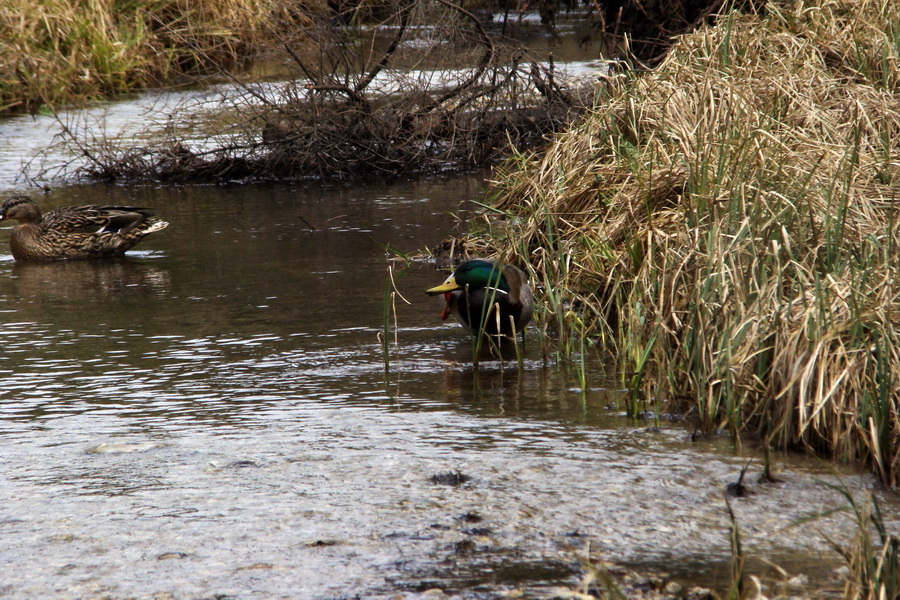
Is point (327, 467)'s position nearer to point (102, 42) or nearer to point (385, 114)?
point (385, 114)

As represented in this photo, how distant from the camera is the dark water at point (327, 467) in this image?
332cm

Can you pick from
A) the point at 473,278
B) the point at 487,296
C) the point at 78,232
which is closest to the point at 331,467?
the point at 487,296

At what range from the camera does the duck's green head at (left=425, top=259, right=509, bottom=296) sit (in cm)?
580

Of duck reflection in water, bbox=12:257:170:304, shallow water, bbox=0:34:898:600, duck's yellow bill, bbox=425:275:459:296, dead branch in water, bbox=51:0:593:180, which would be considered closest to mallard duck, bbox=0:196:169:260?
duck reflection in water, bbox=12:257:170:304

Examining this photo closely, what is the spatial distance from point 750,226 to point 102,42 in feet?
40.1

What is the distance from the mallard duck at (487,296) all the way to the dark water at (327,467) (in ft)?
0.58

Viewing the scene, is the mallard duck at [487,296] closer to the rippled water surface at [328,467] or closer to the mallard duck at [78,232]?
the rippled water surface at [328,467]

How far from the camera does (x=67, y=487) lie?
4.04 meters

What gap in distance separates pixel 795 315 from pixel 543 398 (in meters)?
1.14

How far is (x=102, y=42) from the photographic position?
15.1 metres

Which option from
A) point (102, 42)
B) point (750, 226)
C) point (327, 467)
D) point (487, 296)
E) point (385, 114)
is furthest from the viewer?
point (102, 42)

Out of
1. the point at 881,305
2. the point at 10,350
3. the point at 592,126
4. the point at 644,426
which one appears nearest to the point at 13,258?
the point at 10,350

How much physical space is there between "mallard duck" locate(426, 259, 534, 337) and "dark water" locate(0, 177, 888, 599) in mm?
178

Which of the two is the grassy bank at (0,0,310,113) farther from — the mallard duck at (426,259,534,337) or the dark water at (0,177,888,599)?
the mallard duck at (426,259,534,337)
